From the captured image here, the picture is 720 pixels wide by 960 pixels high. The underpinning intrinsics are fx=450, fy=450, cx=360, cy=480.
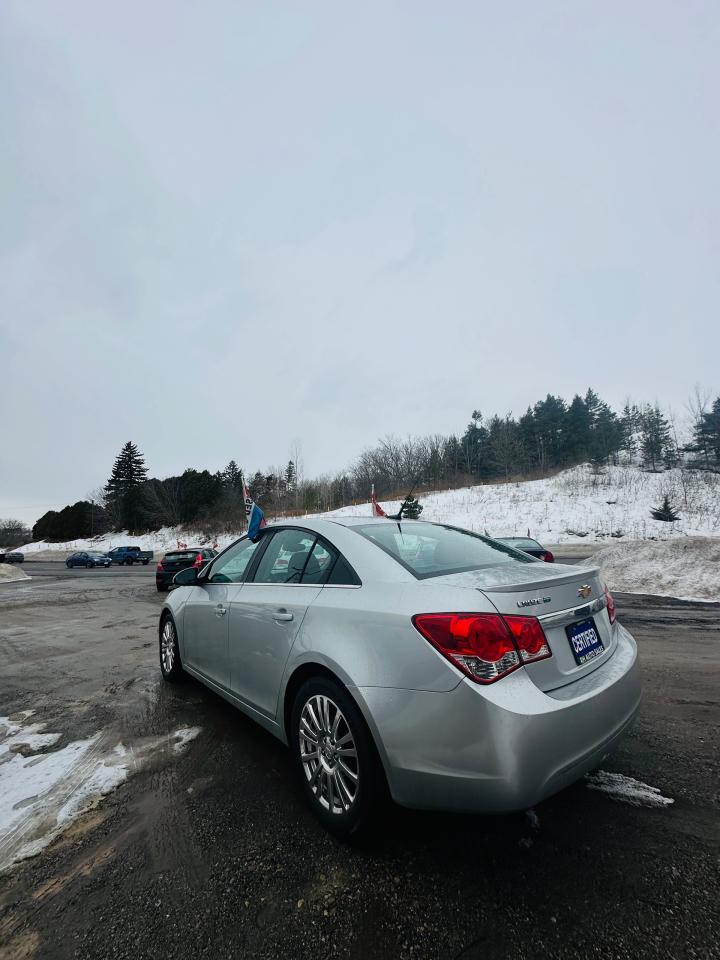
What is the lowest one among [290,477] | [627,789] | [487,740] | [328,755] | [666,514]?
[666,514]

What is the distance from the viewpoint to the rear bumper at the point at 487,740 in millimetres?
1788

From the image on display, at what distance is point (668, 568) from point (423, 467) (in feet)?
187

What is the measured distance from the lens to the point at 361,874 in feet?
6.53

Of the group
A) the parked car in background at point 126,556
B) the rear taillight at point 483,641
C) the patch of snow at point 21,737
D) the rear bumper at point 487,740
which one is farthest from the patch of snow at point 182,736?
the parked car in background at point 126,556

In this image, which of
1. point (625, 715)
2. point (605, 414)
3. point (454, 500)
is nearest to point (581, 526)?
point (454, 500)

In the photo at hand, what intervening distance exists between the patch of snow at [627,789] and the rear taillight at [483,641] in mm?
1224

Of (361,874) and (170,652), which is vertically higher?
(170,652)

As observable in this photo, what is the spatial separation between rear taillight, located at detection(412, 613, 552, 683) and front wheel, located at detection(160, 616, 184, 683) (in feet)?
11.0

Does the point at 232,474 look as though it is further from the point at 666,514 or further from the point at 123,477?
the point at 666,514

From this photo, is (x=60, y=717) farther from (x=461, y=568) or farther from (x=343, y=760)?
(x=461, y=568)

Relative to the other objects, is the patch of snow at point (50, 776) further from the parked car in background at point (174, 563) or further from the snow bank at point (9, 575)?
the snow bank at point (9, 575)

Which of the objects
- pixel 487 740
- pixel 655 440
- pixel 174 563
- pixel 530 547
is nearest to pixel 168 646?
pixel 487 740

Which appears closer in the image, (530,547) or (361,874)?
(361,874)

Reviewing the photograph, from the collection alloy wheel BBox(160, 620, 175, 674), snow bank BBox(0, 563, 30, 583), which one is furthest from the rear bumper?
snow bank BBox(0, 563, 30, 583)
